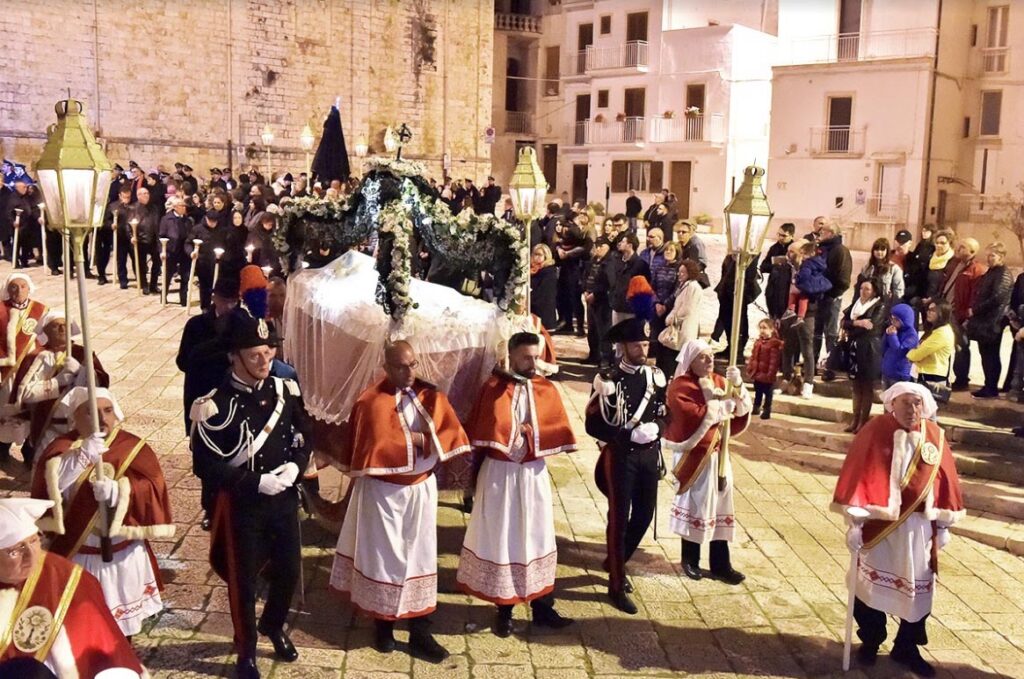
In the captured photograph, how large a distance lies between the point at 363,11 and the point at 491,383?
2885 centimetres

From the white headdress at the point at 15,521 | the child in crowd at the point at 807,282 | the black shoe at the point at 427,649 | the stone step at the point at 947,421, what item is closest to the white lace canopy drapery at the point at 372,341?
the black shoe at the point at 427,649

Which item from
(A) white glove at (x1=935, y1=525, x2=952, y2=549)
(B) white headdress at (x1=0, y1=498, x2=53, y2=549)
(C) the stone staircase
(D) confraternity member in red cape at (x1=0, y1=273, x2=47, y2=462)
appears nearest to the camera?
(B) white headdress at (x1=0, y1=498, x2=53, y2=549)

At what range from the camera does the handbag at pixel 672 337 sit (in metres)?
10.5

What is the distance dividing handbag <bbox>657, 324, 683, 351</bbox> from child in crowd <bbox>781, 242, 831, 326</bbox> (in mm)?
1408

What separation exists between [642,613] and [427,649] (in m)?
1.48

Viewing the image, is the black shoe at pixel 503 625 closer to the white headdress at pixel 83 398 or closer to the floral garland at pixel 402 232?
the floral garland at pixel 402 232

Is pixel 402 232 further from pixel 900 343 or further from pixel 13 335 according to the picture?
pixel 900 343

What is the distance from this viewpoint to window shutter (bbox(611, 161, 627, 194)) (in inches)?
1513

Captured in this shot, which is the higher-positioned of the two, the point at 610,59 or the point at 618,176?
the point at 610,59

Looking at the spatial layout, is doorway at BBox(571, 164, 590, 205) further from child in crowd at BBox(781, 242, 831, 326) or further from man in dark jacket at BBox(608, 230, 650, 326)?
child in crowd at BBox(781, 242, 831, 326)

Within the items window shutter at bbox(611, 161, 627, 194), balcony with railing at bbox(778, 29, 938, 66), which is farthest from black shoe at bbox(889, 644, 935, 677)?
window shutter at bbox(611, 161, 627, 194)

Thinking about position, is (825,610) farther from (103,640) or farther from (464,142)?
(464,142)

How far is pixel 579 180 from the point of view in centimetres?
4209

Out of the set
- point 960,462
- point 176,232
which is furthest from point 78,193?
point 176,232
